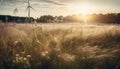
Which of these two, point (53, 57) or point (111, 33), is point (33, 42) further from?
point (111, 33)

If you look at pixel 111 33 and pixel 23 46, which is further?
pixel 111 33

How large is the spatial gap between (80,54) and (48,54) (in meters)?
0.87

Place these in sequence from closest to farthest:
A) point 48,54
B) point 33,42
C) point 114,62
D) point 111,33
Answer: point 114,62, point 48,54, point 33,42, point 111,33

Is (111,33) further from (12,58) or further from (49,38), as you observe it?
(12,58)

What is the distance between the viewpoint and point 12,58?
270 inches

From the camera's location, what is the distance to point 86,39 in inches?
372

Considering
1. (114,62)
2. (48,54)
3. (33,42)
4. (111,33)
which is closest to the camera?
(114,62)

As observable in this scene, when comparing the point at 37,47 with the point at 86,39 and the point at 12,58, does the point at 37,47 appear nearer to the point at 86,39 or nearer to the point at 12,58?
the point at 12,58

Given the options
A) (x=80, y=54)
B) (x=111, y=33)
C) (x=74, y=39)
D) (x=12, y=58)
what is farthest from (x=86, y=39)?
(x=12, y=58)

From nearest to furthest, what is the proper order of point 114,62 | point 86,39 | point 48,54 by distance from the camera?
point 114,62
point 48,54
point 86,39

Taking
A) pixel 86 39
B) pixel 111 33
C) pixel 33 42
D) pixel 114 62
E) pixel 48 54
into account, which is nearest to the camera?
pixel 114 62

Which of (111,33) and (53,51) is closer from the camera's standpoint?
(53,51)

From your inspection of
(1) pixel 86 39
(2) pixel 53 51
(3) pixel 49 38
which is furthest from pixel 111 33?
(2) pixel 53 51

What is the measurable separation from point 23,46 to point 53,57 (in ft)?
3.98
